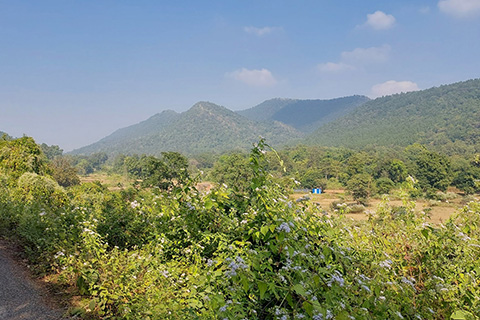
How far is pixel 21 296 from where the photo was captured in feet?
12.6

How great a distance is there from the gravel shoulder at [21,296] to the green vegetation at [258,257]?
9.4 inches

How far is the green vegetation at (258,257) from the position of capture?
2.21 meters

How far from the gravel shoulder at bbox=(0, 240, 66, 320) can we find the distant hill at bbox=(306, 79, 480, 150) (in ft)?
363

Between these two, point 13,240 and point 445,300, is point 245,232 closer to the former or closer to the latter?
point 445,300

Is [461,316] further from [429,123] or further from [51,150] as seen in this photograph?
[429,123]

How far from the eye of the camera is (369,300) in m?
2.08

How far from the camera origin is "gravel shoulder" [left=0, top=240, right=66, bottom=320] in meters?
3.46

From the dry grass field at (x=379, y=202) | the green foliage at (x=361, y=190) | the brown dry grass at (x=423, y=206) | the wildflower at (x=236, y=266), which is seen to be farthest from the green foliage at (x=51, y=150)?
the wildflower at (x=236, y=266)

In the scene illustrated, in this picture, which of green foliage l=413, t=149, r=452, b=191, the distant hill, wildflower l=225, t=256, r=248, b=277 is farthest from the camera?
the distant hill

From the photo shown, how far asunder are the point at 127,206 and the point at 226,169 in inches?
1523

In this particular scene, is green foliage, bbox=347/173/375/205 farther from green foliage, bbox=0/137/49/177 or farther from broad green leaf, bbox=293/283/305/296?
broad green leaf, bbox=293/283/305/296

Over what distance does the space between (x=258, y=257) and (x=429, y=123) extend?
170m

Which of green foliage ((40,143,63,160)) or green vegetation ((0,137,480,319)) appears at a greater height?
green foliage ((40,143,63,160))

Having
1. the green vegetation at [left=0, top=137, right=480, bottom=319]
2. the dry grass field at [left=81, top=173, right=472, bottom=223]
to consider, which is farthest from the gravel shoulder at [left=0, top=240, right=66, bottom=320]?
the dry grass field at [left=81, top=173, right=472, bottom=223]
